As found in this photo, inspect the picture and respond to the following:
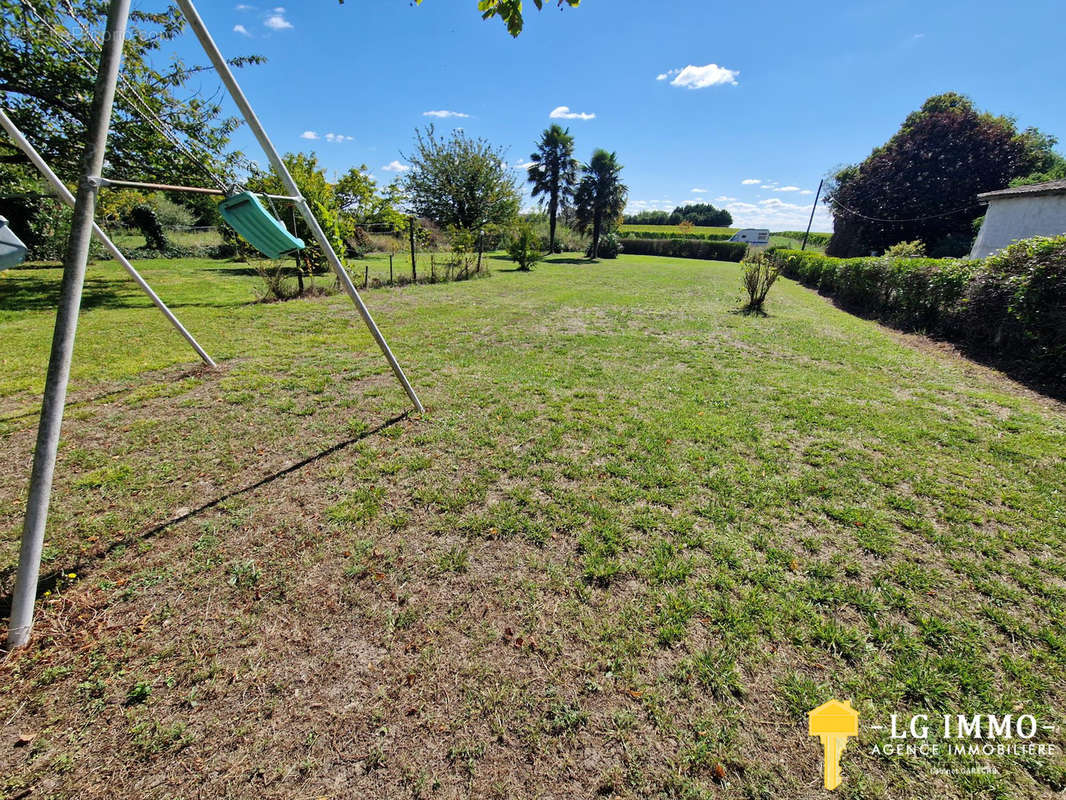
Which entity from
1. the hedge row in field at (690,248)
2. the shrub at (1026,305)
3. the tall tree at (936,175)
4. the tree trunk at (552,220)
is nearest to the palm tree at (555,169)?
the tree trunk at (552,220)

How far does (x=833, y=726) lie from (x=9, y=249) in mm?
4955

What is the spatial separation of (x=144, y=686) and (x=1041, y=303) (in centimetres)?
1066

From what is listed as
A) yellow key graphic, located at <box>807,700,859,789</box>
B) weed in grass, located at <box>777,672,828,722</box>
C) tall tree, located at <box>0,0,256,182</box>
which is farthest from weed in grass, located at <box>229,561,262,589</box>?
tall tree, located at <box>0,0,256,182</box>

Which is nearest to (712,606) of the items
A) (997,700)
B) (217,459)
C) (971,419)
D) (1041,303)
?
(997,700)

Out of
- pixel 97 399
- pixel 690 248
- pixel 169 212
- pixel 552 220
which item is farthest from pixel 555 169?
pixel 97 399

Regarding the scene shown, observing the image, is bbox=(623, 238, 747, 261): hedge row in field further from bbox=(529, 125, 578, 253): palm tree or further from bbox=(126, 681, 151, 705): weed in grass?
bbox=(126, 681, 151, 705): weed in grass

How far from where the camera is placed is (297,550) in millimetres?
2615

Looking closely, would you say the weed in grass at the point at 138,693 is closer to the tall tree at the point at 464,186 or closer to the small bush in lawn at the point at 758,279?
the small bush in lawn at the point at 758,279

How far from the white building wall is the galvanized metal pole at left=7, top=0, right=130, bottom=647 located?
61.3 ft

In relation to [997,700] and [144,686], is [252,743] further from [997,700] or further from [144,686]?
[997,700]

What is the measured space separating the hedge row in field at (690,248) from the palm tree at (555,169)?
10934 mm

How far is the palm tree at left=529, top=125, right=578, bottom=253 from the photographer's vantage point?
32.4 m

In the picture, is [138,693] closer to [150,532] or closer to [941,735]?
[150,532]

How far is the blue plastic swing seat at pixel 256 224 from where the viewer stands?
Answer: 101 inches
